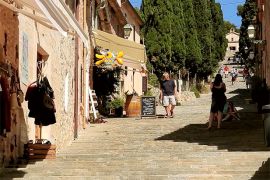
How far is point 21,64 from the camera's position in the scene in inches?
445

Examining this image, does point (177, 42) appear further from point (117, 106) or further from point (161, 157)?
point (161, 157)

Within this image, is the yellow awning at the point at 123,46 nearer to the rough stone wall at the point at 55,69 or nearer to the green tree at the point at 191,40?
the rough stone wall at the point at 55,69

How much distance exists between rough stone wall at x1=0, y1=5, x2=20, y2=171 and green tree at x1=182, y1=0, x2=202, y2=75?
3725 centimetres

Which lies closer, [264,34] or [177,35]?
[264,34]

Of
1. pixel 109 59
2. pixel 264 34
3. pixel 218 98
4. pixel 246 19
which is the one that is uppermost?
pixel 246 19

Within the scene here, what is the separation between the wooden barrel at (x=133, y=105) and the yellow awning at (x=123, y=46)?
134 centimetres

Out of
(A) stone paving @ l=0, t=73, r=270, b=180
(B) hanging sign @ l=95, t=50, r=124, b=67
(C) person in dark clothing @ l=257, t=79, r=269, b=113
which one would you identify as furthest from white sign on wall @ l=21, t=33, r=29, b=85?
(B) hanging sign @ l=95, t=50, r=124, b=67

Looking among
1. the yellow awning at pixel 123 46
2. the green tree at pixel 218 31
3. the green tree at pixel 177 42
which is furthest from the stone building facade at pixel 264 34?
the green tree at pixel 218 31

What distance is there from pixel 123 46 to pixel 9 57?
1278 cm

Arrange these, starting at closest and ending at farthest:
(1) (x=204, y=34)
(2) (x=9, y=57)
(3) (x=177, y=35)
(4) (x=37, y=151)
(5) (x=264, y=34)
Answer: (2) (x=9, y=57) → (4) (x=37, y=151) → (5) (x=264, y=34) → (3) (x=177, y=35) → (1) (x=204, y=34)

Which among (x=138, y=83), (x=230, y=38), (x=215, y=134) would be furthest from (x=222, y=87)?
(x=230, y=38)

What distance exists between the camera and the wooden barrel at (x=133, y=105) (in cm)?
2434

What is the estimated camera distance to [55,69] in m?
13.9

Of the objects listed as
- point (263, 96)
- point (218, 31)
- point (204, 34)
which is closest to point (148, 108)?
point (263, 96)
